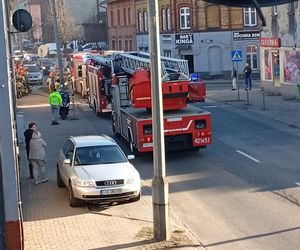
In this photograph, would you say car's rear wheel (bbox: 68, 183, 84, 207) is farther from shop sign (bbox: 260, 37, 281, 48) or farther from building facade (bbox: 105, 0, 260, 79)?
building facade (bbox: 105, 0, 260, 79)

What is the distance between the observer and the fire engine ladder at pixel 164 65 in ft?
66.6

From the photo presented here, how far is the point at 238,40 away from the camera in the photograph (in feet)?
190

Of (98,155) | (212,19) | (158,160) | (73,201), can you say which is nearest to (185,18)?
(212,19)

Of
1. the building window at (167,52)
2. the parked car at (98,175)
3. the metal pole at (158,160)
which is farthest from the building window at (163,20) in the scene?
the metal pole at (158,160)

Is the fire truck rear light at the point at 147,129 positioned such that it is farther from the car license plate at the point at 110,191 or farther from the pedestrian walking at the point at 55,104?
the pedestrian walking at the point at 55,104

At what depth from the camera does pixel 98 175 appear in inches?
553

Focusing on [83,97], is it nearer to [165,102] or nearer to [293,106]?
[293,106]

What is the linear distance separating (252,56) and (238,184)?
4397 cm

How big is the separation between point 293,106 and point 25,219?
23014 millimetres

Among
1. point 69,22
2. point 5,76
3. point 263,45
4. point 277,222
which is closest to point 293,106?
point 263,45

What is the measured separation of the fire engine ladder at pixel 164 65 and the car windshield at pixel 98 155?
5083mm

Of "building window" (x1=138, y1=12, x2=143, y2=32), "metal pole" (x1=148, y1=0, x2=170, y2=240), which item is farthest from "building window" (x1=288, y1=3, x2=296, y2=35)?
"building window" (x1=138, y1=12, x2=143, y2=32)

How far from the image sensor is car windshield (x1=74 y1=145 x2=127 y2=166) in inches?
585

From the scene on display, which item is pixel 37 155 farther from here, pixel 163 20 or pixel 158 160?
pixel 163 20
